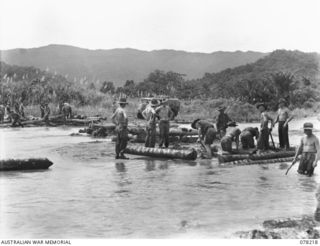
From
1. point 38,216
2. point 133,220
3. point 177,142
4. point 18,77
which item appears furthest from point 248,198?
point 18,77

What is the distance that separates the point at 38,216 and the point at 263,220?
Result: 3.85 metres

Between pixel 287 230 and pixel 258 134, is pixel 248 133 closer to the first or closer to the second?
pixel 258 134

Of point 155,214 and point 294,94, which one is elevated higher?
point 294,94

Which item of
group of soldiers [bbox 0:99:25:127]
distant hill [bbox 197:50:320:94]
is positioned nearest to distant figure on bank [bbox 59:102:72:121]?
group of soldiers [bbox 0:99:25:127]

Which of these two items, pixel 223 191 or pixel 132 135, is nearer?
pixel 223 191

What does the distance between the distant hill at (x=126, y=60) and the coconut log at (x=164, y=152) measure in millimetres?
3397

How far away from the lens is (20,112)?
33.6 meters

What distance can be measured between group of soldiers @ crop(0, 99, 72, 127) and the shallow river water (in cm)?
1656

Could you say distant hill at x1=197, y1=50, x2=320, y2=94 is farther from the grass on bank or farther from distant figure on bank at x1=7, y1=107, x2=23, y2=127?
distant figure on bank at x1=7, y1=107, x2=23, y2=127

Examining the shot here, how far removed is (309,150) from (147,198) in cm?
421

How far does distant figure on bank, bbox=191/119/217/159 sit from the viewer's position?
15.4 m

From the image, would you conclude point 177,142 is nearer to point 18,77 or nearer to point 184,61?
point 184,61

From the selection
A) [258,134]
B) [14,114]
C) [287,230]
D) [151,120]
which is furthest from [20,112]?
[287,230]

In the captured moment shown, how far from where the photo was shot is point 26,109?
37031 millimetres
